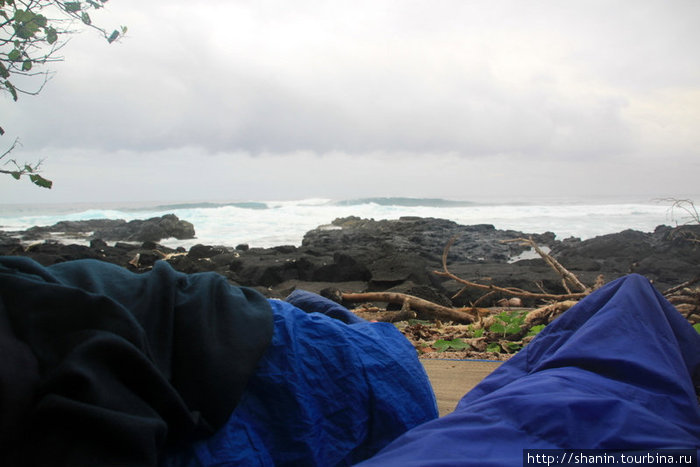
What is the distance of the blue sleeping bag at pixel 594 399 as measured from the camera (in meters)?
1.04

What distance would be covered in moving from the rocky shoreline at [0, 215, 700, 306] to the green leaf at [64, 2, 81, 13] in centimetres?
374

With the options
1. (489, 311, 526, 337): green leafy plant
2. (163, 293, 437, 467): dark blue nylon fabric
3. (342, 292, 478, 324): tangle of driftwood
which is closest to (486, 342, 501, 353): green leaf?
(489, 311, 526, 337): green leafy plant

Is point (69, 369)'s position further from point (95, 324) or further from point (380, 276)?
point (380, 276)

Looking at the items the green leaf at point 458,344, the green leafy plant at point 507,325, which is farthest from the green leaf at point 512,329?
the green leaf at point 458,344

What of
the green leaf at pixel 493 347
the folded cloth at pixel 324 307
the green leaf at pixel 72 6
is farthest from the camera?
the green leaf at pixel 493 347

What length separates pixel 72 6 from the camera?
2.65 metres

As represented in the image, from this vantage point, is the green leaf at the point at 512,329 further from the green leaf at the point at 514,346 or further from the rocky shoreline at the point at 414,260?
the rocky shoreline at the point at 414,260

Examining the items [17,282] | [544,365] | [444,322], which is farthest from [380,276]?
[17,282]

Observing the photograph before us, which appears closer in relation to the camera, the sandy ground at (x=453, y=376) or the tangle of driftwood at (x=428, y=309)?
the sandy ground at (x=453, y=376)

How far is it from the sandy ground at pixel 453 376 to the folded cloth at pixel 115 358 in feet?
5.27

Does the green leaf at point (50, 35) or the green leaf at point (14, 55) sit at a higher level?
the green leaf at point (50, 35)

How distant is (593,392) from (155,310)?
3.62 feet

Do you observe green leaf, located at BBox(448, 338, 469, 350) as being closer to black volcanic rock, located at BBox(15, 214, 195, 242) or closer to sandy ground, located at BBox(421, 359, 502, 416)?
sandy ground, located at BBox(421, 359, 502, 416)

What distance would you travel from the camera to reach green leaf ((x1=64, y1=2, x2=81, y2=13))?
104 inches
